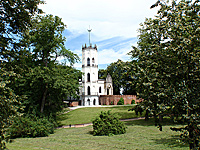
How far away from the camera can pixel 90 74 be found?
5303 cm

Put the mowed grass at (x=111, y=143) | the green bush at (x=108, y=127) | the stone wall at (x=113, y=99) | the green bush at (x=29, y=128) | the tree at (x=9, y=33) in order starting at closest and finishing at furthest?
the tree at (x=9, y=33) → the mowed grass at (x=111, y=143) → the green bush at (x=108, y=127) → the green bush at (x=29, y=128) → the stone wall at (x=113, y=99)

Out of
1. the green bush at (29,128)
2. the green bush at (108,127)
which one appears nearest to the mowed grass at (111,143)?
the green bush at (108,127)

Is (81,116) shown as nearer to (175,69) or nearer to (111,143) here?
(111,143)

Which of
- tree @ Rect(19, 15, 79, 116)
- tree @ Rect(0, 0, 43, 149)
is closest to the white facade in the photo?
tree @ Rect(19, 15, 79, 116)

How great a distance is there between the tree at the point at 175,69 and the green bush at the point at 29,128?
16503 mm

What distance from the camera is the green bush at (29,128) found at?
64.5 feet

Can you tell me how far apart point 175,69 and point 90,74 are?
155 ft

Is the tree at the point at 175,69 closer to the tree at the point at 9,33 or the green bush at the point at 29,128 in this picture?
the tree at the point at 9,33

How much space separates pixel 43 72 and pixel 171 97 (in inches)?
738

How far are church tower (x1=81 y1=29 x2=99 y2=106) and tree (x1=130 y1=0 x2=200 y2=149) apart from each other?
1819 inches

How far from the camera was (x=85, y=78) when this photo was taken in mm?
53250

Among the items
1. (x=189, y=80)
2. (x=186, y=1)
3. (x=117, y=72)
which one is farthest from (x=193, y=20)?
(x=117, y=72)

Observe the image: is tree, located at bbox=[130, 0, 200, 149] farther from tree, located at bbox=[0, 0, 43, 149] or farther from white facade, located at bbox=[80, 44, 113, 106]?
white facade, located at bbox=[80, 44, 113, 106]

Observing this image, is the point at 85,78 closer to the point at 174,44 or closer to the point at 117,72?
the point at 117,72
